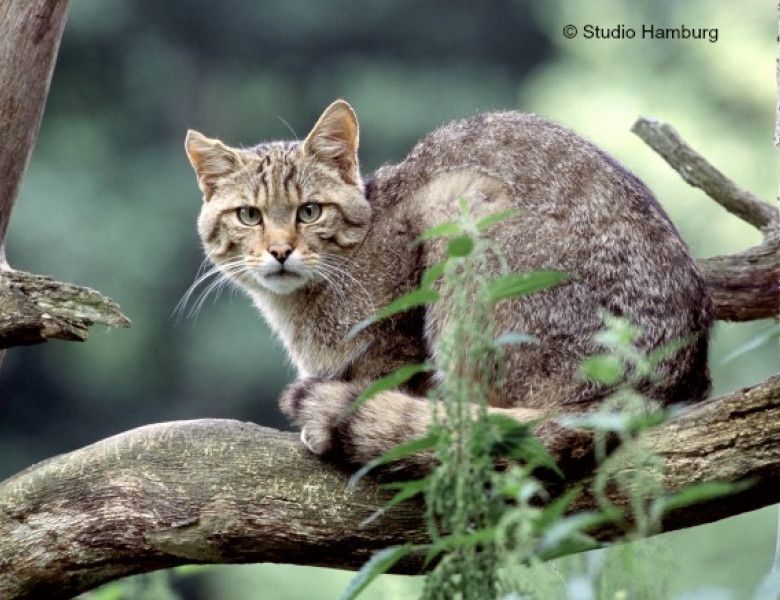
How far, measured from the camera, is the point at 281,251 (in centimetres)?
395

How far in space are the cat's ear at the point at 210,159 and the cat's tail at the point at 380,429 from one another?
1.09m

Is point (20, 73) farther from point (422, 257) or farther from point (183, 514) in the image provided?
point (183, 514)

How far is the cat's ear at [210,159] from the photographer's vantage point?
13.8 feet

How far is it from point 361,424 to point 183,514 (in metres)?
0.48

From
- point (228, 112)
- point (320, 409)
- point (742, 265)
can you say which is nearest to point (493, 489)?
point (320, 409)

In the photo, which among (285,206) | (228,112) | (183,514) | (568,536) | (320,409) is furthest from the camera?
(228,112)

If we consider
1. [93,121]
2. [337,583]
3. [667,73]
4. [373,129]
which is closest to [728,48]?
[667,73]

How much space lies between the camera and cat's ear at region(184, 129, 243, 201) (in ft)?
13.8

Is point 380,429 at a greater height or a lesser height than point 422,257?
lesser

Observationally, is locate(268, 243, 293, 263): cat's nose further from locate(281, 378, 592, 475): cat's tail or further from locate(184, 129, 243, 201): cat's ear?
locate(281, 378, 592, 475): cat's tail

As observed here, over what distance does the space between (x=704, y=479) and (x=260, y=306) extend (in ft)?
5.84

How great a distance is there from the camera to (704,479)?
289cm

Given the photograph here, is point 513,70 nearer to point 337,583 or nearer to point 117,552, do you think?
point 337,583

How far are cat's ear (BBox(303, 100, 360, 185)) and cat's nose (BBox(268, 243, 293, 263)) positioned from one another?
353 mm
